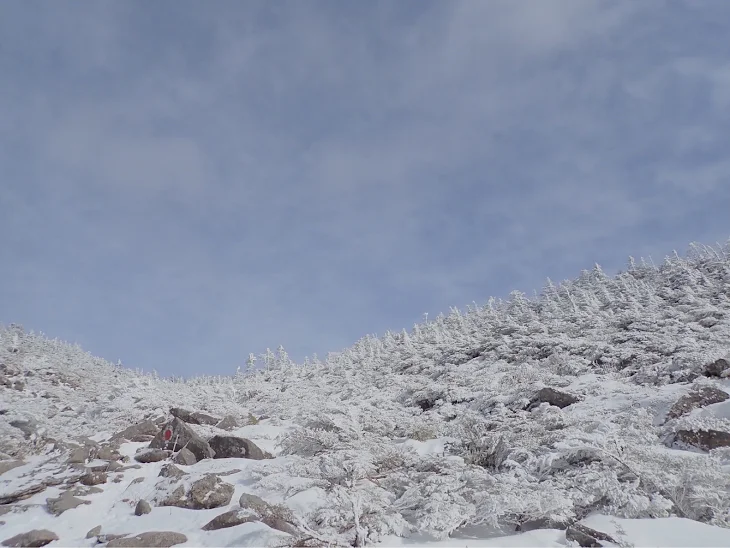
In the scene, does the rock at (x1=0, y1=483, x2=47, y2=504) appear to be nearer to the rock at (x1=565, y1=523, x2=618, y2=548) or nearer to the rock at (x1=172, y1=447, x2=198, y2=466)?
the rock at (x1=172, y1=447, x2=198, y2=466)

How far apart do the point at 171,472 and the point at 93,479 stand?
2.36 meters

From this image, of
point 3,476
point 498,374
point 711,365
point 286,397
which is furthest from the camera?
point 286,397

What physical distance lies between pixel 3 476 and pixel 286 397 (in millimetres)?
15765

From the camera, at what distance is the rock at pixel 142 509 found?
10266 millimetres

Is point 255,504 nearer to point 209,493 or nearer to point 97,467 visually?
point 209,493

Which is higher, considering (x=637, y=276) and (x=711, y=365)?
(x=637, y=276)

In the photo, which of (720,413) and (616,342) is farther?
(616,342)

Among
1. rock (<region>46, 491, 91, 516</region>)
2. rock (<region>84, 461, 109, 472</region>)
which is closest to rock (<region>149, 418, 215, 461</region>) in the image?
rock (<region>84, 461, 109, 472</region>)

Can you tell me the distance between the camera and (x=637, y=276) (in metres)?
79.0

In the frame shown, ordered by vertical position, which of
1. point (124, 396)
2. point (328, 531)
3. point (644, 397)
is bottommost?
point (328, 531)

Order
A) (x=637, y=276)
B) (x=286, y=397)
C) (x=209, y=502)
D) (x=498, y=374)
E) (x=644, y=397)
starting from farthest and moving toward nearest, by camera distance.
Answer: (x=637, y=276) < (x=286, y=397) < (x=498, y=374) < (x=644, y=397) < (x=209, y=502)

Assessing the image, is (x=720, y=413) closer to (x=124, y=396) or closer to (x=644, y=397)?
(x=644, y=397)

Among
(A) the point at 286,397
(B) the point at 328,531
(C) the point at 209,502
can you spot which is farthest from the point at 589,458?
(A) the point at 286,397

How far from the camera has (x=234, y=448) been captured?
45.7ft
